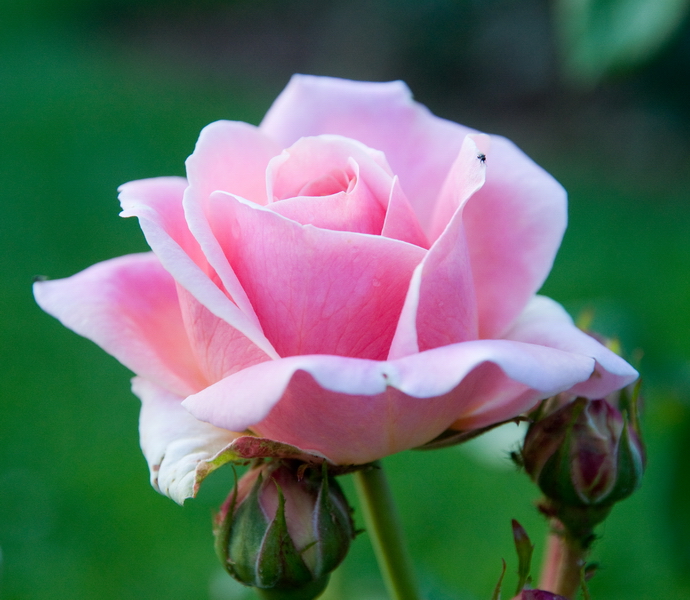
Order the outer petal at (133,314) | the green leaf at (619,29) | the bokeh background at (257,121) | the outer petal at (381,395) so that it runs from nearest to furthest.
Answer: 1. the outer petal at (381,395)
2. the outer petal at (133,314)
3. the green leaf at (619,29)
4. the bokeh background at (257,121)

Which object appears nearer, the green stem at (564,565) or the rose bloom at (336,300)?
the rose bloom at (336,300)

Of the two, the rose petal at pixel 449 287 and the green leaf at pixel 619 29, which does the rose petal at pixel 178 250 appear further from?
the green leaf at pixel 619 29

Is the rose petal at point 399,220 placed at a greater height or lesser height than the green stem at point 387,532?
greater

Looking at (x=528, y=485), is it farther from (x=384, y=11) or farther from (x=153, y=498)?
(x=384, y=11)

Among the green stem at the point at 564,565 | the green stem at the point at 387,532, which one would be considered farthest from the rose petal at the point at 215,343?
the green stem at the point at 564,565

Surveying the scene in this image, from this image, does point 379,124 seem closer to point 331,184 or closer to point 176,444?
point 331,184

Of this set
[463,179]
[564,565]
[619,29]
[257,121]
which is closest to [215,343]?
[463,179]
